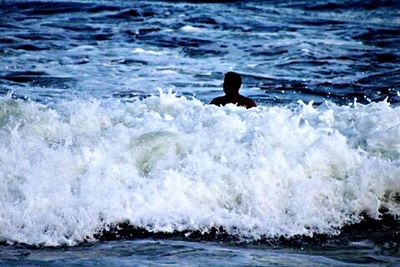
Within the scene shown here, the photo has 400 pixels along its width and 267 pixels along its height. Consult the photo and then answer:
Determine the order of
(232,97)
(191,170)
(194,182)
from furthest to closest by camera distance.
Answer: (232,97) < (191,170) < (194,182)

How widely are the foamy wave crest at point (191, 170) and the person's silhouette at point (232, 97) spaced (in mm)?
1125

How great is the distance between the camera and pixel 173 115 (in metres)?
9.59

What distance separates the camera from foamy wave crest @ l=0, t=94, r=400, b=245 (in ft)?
22.5

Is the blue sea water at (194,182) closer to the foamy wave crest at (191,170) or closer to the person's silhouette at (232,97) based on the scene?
the foamy wave crest at (191,170)

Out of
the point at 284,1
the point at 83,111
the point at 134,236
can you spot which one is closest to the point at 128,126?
the point at 83,111

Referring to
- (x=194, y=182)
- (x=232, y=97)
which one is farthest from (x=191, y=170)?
(x=232, y=97)

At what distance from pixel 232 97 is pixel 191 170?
10.6 feet

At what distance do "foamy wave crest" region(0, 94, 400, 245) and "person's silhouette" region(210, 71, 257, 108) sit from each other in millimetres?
1125

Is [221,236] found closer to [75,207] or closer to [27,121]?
[75,207]

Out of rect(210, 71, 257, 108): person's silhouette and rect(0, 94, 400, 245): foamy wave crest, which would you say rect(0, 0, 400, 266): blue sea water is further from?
rect(210, 71, 257, 108): person's silhouette

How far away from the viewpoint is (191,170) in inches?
305

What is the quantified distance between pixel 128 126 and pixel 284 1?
53.6 ft

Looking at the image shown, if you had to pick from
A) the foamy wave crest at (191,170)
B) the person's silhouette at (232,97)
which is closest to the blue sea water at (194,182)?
the foamy wave crest at (191,170)

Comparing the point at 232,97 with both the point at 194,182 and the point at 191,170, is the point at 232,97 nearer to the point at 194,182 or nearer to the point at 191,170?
the point at 191,170
